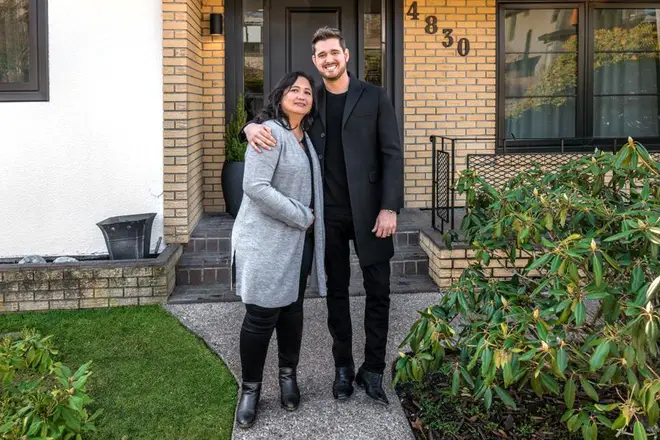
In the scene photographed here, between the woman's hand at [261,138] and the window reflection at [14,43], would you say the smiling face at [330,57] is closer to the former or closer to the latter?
the woman's hand at [261,138]

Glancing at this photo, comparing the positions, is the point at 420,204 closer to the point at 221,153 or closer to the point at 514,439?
the point at 221,153

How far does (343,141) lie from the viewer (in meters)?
2.90

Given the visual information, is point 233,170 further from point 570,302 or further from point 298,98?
point 570,302

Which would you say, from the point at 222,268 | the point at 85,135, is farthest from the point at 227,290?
the point at 85,135

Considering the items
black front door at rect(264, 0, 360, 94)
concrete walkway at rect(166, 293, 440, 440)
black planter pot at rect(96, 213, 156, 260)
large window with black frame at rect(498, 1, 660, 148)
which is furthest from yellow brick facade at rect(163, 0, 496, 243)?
concrete walkway at rect(166, 293, 440, 440)

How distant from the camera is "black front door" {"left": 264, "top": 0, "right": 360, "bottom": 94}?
6406 mm

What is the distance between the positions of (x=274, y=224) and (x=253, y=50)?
4120mm

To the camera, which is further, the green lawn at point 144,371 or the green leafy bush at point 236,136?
the green leafy bush at point 236,136

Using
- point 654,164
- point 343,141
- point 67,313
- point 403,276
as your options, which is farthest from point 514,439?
point 67,313

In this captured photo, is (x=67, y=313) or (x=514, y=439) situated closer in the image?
(x=514, y=439)

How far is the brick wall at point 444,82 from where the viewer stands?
20.5 ft

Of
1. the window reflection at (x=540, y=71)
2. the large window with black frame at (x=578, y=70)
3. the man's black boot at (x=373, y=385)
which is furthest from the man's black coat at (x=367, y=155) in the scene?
the window reflection at (x=540, y=71)

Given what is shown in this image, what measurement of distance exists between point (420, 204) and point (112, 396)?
405cm

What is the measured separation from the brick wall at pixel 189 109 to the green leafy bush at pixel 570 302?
8.79 feet
